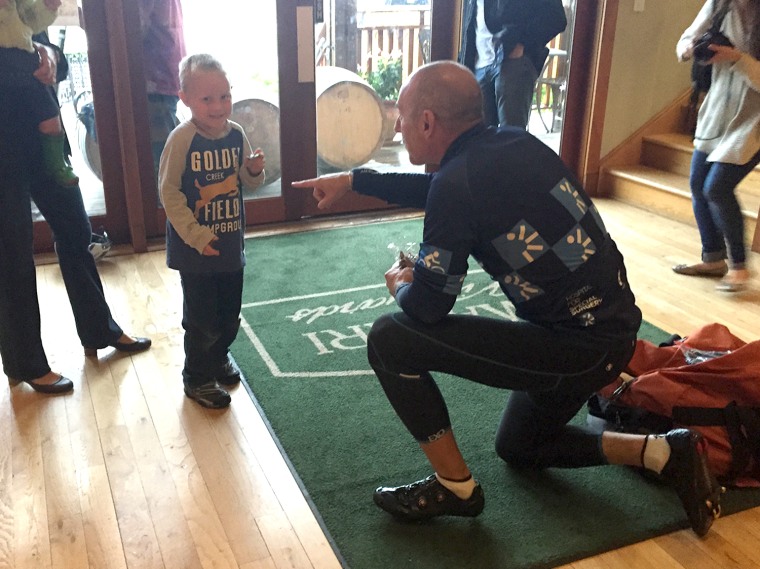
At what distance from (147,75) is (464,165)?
2.46 m

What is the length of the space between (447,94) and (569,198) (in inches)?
13.4

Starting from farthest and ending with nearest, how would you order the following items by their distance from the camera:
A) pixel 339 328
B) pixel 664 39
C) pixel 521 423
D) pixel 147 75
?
pixel 664 39 → pixel 147 75 → pixel 339 328 → pixel 521 423

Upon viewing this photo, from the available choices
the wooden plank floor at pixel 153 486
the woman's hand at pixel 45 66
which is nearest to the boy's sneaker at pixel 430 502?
the wooden plank floor at pixel 153 486

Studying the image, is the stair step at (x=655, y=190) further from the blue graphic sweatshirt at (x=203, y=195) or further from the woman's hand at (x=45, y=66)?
the woman's hand at (x=45, y=66)

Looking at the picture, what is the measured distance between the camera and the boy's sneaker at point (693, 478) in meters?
1.68

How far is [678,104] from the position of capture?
15.5ft

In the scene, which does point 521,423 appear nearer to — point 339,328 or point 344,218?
point 339,328

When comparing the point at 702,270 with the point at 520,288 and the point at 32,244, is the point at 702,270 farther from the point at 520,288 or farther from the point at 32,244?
the point at 32,244

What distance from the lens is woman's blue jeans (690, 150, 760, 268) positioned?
3113 mm

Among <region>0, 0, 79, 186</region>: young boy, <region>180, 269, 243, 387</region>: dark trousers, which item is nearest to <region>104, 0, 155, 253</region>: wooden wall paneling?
<region>0, 0, 79, 186</region>: young boy

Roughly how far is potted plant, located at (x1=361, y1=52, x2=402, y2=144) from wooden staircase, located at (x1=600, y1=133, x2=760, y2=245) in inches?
55.5

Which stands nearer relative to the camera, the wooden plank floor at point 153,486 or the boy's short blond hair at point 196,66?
the wooden plank floor at point 153,486

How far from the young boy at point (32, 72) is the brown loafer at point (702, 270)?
8.51 ft

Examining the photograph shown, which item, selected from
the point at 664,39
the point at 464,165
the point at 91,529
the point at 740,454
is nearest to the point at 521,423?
the point at 740,454
